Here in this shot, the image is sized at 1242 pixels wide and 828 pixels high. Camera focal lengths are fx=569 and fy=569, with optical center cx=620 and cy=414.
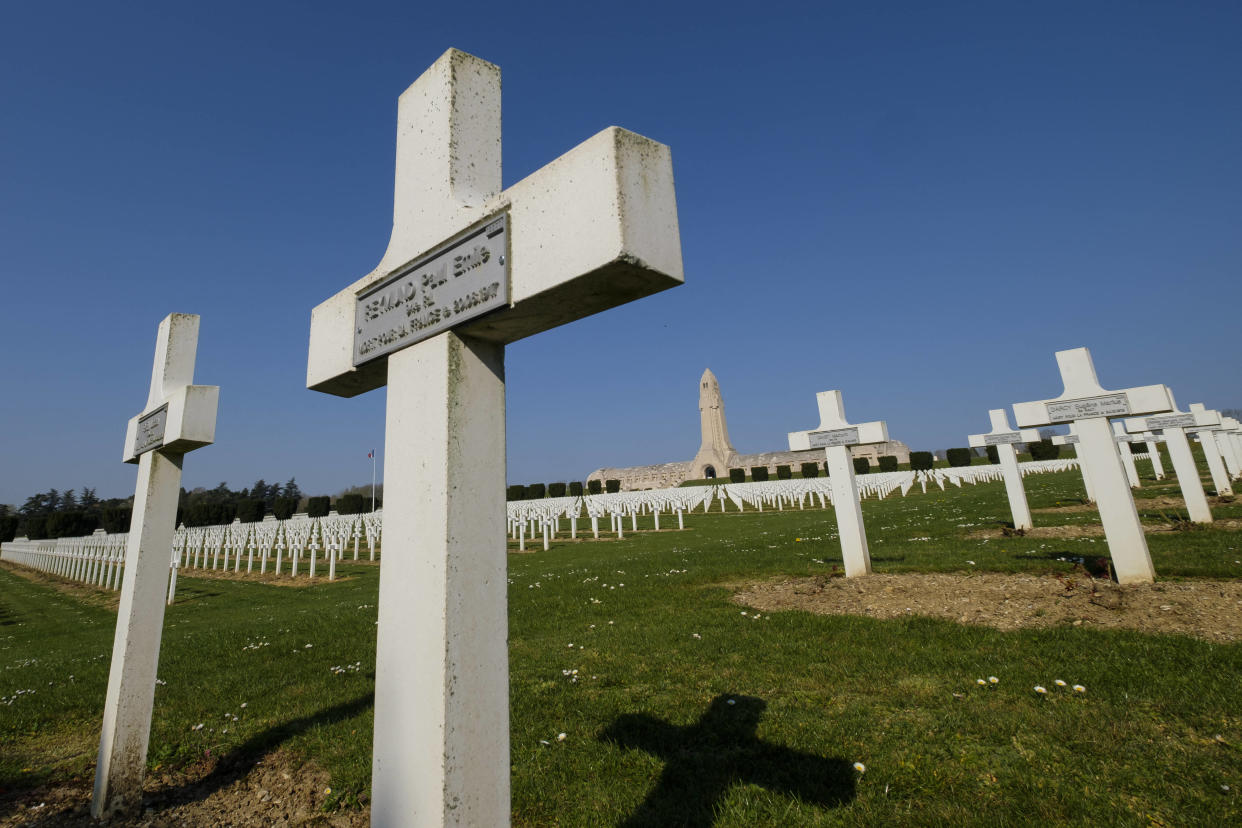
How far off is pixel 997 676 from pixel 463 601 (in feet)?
12.8

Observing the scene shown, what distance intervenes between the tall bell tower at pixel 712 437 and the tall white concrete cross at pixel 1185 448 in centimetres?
4726

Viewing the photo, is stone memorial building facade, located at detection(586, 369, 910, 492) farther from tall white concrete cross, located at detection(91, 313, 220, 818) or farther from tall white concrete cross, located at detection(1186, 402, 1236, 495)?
tall white concrete cross, located at detection(91, 313, 220, 818)

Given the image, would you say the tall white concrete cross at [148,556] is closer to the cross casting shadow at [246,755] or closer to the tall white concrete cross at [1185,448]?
the cross casting shadow at [246,755]

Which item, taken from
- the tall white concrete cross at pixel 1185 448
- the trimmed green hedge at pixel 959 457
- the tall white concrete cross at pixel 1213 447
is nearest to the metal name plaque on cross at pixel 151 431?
the tall white concrete cross at pixel 1185 448

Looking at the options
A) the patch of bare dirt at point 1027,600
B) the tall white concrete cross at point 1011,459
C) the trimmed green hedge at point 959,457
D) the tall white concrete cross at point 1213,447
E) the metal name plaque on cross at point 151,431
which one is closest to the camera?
the metal name plaque on cross at point 151,431

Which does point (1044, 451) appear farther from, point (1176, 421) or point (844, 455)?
point (844, 455)

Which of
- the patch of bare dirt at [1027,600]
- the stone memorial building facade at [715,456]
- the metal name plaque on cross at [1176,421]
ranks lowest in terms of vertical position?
the patch of bare dirt at [1027,600]

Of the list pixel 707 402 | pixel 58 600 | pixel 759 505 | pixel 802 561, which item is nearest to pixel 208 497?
pixel 707 402

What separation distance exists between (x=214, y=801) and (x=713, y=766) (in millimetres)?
2672

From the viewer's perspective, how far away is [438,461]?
155 cm

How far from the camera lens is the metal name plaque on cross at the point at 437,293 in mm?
1564

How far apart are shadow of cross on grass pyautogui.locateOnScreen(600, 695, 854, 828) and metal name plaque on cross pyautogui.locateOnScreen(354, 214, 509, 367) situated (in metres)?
2.24

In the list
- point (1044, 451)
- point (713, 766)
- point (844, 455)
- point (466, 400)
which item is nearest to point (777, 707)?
point (713, 766)

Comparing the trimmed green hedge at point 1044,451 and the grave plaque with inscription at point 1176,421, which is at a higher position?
the trimmed green hedge at point 1044,451
